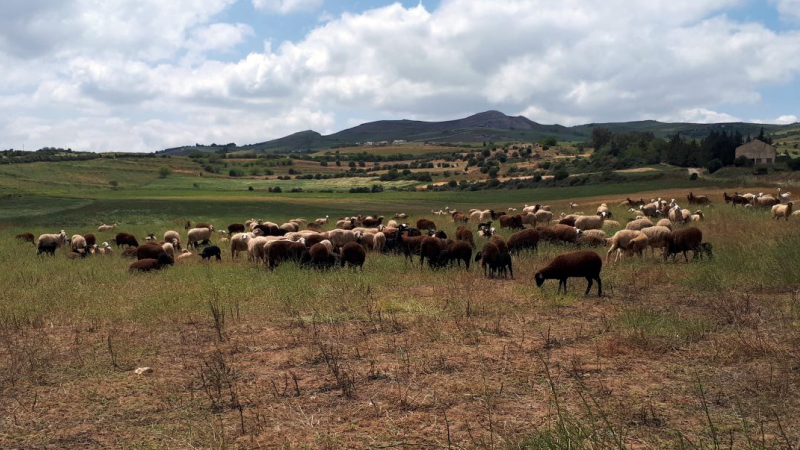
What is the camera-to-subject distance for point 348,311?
1170 centimetres

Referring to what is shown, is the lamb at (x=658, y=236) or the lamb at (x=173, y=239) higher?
the lamb at (x=658, y=236)

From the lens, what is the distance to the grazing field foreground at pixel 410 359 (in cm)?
596

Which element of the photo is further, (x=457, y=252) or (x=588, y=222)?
(x=588, y=222)

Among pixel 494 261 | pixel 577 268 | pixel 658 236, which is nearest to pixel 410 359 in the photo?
pixel 577 268

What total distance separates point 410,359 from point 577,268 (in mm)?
6181

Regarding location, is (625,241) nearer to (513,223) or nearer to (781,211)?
(513,223)

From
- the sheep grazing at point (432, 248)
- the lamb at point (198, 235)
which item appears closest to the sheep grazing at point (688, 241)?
the sheep grazing at point (432, 248)

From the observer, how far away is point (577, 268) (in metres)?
→ 13.1

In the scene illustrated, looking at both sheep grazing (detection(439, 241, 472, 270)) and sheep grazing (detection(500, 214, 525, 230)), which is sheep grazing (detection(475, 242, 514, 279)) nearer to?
sheep grazing (detection(439, 241, 472, 270))

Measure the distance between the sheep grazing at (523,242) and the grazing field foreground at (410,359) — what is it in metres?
4.15

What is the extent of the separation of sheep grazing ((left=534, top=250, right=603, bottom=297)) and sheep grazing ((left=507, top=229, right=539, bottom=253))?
7.26m

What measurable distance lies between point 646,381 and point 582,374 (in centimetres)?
75

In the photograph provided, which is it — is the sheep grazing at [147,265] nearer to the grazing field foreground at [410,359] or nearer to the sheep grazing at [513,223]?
the grazing field foreground at [410,359]

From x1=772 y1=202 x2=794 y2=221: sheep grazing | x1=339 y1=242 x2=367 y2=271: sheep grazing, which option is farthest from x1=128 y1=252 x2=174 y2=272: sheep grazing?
x1=772 y1=202 x2=794 y2=221: sheep grazing
